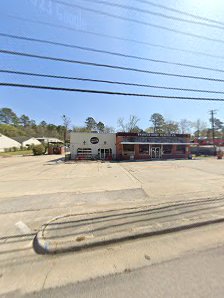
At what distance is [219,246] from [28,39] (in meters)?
8.21

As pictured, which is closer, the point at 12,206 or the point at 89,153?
the point at 12,206

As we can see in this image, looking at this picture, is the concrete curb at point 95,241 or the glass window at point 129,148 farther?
the glass window at point 129,148

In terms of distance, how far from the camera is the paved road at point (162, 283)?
265 cm

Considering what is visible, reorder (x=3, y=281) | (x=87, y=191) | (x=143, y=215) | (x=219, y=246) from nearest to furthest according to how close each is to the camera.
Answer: (x=3, y=281)
(x=219, y=246)
(x=143, y=215)
(x=87, y=191)

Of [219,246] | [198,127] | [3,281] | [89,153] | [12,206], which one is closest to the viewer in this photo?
[3,281]

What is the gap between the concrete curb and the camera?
12.7ft

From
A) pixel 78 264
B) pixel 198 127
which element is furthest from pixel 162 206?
pixel 198 127

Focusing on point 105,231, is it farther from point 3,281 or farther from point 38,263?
point 3,281

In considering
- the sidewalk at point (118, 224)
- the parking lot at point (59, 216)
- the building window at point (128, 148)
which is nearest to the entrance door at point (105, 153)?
the building window at point (128, 148)

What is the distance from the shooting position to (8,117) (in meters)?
102

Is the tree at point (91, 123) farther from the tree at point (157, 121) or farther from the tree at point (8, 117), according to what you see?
the tree at point (8, 117)

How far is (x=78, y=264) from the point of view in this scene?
3439 millimetres

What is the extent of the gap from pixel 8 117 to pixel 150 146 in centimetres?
9810

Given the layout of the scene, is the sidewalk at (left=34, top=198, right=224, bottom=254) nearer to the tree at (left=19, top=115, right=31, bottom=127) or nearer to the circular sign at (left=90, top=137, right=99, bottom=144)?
the circular sign at (left=90, top=137, right=99, bottom=144)
